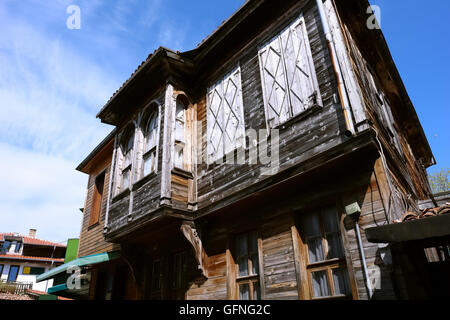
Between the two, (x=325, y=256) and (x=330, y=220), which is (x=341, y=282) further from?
(x=330, y=220)

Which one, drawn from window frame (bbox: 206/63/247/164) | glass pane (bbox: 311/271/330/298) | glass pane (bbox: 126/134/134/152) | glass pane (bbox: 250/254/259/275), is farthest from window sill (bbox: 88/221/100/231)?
glass pane (bbox: 311/271/330/298)

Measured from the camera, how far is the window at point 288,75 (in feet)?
19.1

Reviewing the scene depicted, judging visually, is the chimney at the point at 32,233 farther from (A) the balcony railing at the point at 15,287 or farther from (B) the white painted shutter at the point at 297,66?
(B) the white painted shutter at the point at 297,66

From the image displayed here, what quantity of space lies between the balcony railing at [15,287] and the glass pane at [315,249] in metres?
39.7

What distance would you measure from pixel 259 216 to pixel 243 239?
2.20 ft

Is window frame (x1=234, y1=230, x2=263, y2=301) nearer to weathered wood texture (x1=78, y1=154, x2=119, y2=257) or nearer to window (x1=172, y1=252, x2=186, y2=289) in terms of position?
window (x1=172, y1=252, x2=186, y2=289)

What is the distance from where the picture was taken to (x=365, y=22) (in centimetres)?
734

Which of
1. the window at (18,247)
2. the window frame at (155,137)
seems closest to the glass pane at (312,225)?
the window frame at (155,137)

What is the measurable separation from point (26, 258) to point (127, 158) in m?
39.2

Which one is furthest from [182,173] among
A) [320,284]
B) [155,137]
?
[320,284]

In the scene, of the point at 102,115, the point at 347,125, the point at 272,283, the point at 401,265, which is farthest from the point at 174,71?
the point at 401,265

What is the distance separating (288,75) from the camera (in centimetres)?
628

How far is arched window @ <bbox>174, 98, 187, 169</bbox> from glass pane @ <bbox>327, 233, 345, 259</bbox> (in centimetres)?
391
